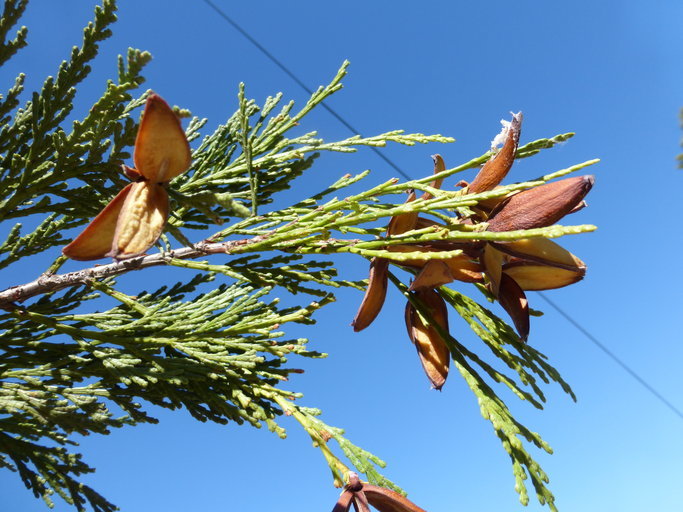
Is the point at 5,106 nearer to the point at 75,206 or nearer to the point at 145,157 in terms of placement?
the point at 75,206

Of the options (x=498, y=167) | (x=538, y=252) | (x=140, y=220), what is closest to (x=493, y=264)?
(x=538, y=252)

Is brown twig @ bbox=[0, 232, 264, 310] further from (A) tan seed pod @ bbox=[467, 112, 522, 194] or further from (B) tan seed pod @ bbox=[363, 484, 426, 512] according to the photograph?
(B) tan seed pod @ bbox=[363, 484, 426, 512]

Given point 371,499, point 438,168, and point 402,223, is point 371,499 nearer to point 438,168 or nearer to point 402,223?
point 402,223

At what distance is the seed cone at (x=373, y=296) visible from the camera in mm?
1548

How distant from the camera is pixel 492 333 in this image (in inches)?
73.5

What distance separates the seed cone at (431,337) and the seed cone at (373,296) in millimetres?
117

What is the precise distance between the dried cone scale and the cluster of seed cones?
556 mm

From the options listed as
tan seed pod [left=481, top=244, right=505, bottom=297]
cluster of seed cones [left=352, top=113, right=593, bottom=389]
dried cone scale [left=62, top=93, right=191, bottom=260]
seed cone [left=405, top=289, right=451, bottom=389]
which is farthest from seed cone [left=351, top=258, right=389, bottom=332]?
dried cone scale [left=62, top=93, right=191, bottom=260]

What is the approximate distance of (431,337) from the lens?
1.63 metres

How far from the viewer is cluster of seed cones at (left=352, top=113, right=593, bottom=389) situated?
1.45 m

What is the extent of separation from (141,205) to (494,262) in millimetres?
841

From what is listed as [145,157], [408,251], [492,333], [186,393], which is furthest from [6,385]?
[492,333]

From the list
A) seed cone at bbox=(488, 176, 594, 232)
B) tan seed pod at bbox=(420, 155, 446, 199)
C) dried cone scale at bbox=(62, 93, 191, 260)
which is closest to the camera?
dried cone scale at bbox=(62, 93, 191, 260)

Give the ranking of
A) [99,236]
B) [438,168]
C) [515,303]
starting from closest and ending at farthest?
[99,236] < [515,303] < [438,168]
